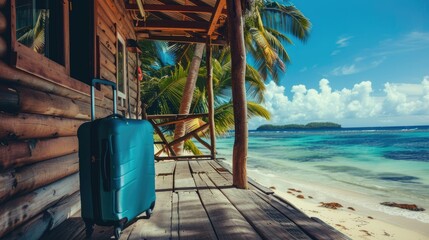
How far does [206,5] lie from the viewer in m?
6.34

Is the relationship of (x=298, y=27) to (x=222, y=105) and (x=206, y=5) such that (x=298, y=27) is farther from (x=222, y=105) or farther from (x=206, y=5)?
(x=206, y=5)

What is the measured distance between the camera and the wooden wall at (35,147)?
1725mm

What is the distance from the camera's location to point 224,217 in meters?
2.63

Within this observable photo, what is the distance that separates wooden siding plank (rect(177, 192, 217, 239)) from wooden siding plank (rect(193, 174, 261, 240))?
6cm

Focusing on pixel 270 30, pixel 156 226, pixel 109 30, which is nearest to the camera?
pixel 156 226

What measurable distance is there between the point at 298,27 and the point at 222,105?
19.6 feet

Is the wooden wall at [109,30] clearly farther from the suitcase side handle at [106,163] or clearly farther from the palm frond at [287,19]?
the palm frond at [287,19]

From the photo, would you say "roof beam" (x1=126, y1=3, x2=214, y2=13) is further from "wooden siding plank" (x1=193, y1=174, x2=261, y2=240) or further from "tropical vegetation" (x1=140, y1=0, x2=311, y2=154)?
"tropical vegetation" (x1=140, y1=0, x2=311, y2=154)

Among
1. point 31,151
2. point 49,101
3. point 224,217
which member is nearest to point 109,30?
point 49,101

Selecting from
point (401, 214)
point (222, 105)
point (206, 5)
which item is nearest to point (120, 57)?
point (206, 5)

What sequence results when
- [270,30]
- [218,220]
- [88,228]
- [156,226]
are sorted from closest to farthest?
1. [88,228]
2. [156,226]
3. [218,220]
4. [270,30]

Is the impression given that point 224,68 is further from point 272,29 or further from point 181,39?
point 181,39

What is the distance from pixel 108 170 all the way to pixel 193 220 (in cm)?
101

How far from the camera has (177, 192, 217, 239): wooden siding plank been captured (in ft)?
7.32
